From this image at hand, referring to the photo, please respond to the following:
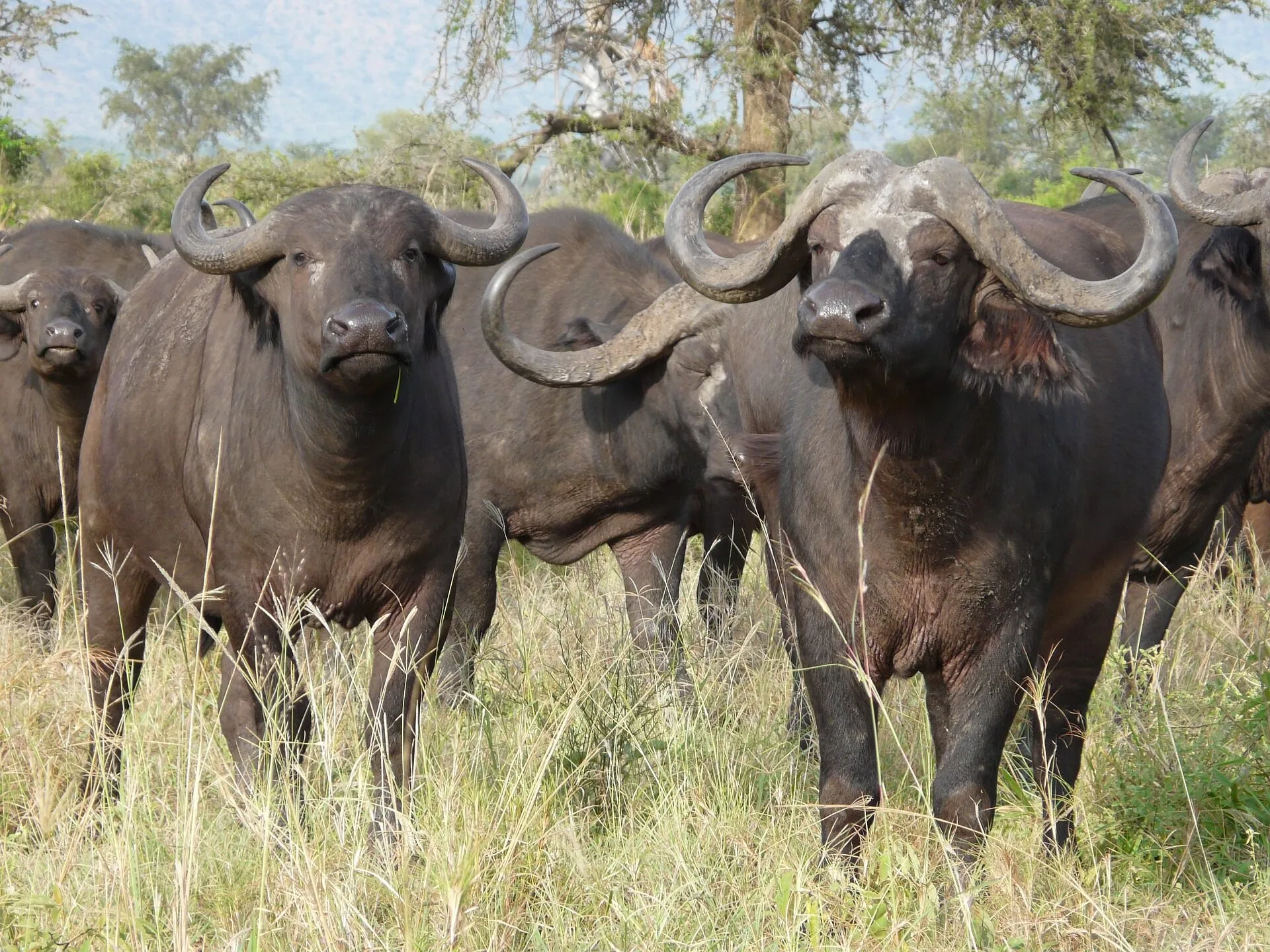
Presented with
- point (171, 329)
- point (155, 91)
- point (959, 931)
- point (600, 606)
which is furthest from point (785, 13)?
point (155, 91)

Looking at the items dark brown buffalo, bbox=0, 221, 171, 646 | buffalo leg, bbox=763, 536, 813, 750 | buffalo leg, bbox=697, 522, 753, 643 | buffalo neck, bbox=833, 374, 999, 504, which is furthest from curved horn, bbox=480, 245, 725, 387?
buffalo neck, bbox=833, 374, 999, 504

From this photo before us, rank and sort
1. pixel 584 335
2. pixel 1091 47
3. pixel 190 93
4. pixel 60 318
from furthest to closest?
pixel 190 93, pixel 1091 47, pixel 60 318, pixel 584 335

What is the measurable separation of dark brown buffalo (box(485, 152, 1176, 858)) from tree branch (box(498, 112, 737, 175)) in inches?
363

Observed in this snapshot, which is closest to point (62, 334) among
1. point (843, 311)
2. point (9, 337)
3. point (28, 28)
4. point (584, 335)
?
point (9, 337)

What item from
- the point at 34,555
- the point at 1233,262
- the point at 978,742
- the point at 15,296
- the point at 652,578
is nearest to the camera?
the point at 978,742

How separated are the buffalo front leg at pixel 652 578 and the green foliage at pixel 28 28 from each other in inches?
736

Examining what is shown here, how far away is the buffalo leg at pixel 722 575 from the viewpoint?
698cm

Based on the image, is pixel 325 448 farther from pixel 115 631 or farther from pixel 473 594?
pixel 473 594

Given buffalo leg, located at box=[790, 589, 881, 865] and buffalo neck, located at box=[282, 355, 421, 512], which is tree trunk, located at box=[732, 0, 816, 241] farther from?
buffalo leg, located at box=[790, 589, 881, 865]

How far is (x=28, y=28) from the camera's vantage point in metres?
23.5

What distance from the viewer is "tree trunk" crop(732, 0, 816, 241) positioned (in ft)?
40.5

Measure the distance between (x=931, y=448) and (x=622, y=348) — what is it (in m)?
2.95

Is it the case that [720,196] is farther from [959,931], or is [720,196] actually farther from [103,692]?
[959,931]

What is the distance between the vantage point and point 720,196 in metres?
15.0
